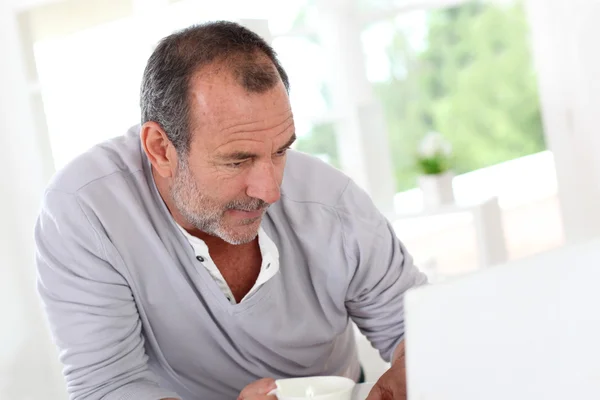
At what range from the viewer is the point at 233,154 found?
149 cm

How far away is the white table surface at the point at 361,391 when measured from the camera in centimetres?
141

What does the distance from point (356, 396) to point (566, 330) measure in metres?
0.64

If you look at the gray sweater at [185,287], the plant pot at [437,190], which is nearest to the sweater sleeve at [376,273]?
the gray sweater at [185,287]

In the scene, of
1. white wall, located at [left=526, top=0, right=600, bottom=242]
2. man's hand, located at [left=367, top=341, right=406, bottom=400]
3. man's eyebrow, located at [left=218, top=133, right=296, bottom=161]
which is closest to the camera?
man's hand, located at [left=367, top=341, right=406, bottom=400]

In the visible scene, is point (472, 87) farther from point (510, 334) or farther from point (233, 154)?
point (510, 334)

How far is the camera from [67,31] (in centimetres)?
386

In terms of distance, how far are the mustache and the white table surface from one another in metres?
0.35

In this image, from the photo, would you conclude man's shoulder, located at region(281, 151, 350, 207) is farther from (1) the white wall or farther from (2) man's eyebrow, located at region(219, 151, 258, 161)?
(1) the white wall

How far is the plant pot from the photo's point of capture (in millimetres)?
3434

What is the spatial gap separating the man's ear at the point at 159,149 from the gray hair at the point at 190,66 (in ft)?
0.05

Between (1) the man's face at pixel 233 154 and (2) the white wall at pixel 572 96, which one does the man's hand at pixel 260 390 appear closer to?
(1) the man's face at pixel 233 154

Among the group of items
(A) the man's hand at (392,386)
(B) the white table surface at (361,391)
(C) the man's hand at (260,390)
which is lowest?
(B) the white table surface at (361,391)

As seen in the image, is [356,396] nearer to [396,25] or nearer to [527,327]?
[527,327]

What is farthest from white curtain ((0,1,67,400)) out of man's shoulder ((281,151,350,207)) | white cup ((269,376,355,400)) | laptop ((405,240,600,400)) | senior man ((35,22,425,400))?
laptop ((405,240,600,400))
